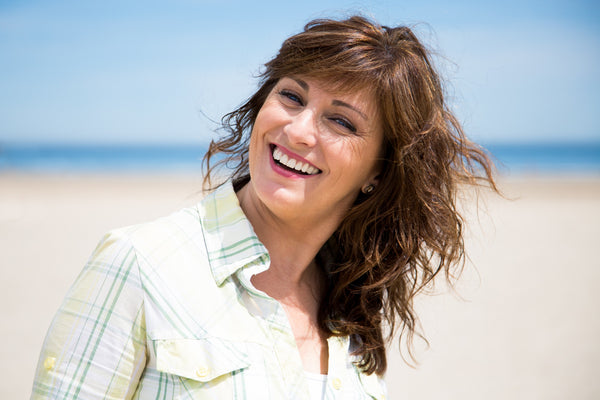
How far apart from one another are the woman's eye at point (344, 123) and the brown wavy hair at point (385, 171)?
0.38 ft

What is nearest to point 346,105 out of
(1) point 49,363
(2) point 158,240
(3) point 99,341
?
(2) point 158,240

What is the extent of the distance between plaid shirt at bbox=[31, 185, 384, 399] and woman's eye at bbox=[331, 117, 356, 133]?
0.59 m

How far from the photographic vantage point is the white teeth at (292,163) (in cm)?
203

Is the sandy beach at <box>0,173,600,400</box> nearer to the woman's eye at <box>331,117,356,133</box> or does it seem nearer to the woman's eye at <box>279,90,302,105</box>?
the woman's eye at <box>331,117,356,133</box>

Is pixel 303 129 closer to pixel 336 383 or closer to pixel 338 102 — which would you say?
pixel 338 102

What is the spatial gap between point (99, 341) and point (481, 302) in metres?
6.50

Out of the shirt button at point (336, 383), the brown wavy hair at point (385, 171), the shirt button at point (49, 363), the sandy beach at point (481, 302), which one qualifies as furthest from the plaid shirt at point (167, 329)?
the sandy beach at point (481, 302)

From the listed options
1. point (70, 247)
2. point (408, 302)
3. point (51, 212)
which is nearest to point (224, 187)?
point (408, 302)

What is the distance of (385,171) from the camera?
2428 millimetres

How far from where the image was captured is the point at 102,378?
62.9 inches

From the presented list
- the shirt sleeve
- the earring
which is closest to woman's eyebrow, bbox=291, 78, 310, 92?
the earring

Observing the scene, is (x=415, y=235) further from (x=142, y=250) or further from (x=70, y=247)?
(x=70, y=247)

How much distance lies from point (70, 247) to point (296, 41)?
7793mm

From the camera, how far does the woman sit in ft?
5.35
